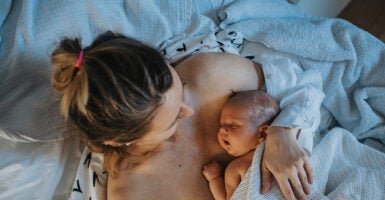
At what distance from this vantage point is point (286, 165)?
Result: 0.79 meters

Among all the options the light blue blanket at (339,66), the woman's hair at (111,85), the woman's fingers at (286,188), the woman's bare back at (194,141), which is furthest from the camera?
the light blue blanket at (339,66)

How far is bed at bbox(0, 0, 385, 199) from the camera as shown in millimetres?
873

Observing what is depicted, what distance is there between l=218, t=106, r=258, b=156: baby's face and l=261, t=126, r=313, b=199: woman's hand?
1.8 inches

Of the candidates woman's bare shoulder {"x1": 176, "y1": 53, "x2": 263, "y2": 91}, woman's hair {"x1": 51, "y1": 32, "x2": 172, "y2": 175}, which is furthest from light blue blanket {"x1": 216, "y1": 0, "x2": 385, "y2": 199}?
woman's hair {"x1": 51, "y1": 32, "x2": 172, "y2": 175}

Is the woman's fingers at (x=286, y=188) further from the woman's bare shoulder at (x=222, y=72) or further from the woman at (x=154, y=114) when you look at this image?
the woman's bare shoulder at (x=222, y=72)

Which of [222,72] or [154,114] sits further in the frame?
[222,72]

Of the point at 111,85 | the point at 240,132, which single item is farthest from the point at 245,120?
the point at 111,85

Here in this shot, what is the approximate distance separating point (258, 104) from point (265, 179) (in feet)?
0.58

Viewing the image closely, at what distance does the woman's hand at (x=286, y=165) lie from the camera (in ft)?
2.59

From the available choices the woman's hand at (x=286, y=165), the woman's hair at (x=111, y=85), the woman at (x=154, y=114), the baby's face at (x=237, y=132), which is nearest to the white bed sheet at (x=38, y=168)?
the woman at (x=154, y=114)

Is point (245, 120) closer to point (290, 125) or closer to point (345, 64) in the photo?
point (290, 125)

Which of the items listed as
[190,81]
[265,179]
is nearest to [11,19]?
[190,81]

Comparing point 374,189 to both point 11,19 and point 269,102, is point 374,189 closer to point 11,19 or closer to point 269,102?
point 269,102

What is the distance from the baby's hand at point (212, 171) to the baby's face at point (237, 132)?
2.0 inches
